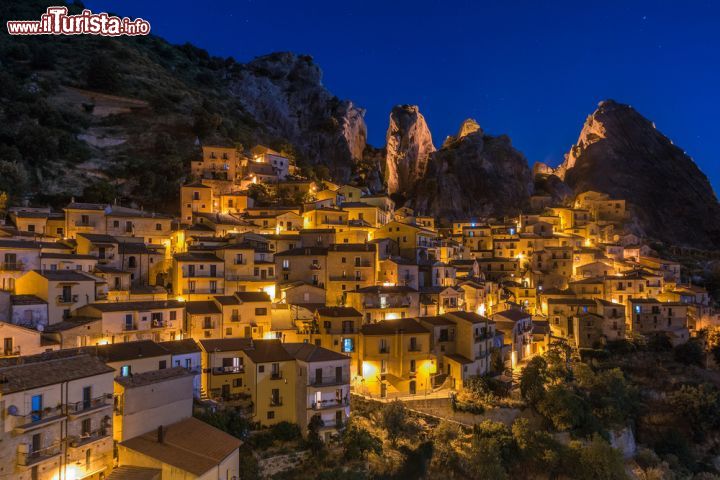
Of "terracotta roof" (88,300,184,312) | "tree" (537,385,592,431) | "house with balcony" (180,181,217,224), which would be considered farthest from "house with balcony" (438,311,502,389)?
"house with balcony" (180,181,217,224)

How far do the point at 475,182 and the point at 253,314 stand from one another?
6975cm

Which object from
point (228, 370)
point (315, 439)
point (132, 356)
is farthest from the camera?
point (228, 370)

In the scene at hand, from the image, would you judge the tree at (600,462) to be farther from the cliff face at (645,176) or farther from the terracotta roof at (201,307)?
the cliff face at (645,176)

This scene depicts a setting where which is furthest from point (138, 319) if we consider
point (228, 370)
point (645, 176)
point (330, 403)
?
point (645, 176)

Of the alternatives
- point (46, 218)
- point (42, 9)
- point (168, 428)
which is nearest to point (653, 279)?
point (168, 428)

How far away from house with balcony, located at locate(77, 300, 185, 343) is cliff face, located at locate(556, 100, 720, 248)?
274 feet

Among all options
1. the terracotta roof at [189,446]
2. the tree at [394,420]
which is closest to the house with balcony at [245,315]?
the tree at [394,420]

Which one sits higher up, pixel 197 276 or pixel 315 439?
pixel 197 276

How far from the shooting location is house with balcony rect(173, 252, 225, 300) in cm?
4019

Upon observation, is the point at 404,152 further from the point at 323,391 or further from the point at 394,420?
the point at 323,391

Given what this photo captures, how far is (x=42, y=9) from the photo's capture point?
106 meters

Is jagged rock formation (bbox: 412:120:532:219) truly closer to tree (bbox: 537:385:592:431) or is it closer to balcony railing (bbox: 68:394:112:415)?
tree (bbox: 537:385:592:431)

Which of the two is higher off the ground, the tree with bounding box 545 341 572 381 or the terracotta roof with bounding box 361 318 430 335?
the terracotta roof with bounding box 361 318 430 335

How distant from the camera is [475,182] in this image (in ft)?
324
